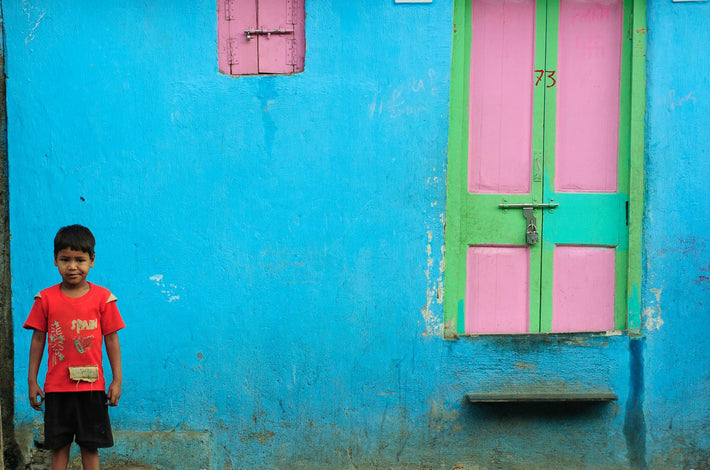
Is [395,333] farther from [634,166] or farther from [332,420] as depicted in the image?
[634,166]

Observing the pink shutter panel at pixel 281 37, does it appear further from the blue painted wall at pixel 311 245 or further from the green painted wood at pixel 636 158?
the green painted wood at pixel 636 158

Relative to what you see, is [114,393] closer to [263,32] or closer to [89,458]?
[89,458]

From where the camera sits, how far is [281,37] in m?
3.96

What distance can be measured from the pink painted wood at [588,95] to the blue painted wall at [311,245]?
0.21 metres

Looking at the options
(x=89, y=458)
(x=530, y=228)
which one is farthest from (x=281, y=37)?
(x=89, y=458)

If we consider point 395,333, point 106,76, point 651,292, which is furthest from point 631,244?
point 106,76

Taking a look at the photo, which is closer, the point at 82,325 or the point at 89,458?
the point at 82,325

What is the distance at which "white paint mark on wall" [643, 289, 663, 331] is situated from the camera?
3918mm

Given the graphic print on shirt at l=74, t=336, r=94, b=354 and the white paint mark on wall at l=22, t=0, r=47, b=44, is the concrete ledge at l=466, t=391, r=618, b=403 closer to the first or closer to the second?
the graphic print on shirt at l=74, t=336, r=94, b=354

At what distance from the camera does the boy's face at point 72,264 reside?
3.10 m

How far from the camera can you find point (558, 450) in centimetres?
396

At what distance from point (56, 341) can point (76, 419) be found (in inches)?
14.7

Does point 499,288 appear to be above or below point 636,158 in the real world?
below

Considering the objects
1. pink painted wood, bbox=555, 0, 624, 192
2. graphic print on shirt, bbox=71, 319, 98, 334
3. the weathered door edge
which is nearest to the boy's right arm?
graphic print on shirt, bbox=71, 319, 98, 334
